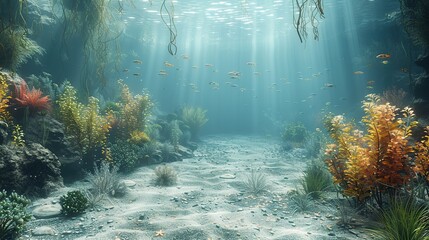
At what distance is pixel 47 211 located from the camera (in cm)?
634

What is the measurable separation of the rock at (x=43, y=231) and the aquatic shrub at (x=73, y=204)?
724 mm

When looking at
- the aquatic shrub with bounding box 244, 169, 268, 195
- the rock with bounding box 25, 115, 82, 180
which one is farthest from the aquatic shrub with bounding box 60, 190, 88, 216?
the aquatic shrub with bounding box 244, 169, 268, 195

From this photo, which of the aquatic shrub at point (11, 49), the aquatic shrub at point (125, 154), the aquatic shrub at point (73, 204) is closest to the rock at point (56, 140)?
the aquatic shrub at point (125, 154)

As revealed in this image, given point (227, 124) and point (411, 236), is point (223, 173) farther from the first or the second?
point (227, 124)

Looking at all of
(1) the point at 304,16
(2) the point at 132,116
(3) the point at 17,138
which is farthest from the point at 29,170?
(1) the point at 304,16

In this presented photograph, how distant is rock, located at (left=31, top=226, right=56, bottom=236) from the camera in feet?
17.4

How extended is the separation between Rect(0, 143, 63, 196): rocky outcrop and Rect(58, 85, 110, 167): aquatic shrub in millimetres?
1820

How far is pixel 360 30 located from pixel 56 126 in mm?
26750

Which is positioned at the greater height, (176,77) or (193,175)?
(176,77)

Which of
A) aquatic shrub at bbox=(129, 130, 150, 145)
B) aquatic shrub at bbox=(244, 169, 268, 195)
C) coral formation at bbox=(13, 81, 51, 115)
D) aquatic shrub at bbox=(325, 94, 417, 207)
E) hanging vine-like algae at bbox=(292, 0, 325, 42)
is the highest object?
hanging vine-like algae at bbox=(292, 0, 325, 42)

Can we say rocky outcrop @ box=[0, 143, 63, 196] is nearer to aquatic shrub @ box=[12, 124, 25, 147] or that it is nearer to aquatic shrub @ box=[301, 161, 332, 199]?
aquatic shrub @ box=[12, 124, 25, 147]

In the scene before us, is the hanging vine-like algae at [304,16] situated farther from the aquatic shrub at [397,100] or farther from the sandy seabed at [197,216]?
the aquatic shrub at [397,100]

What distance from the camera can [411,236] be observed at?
4082 mm

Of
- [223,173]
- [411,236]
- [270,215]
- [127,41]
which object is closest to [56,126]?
[223,173]
